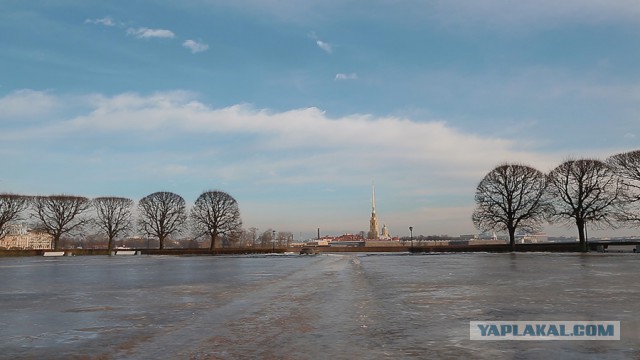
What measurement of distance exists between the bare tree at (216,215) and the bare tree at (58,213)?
18.3m

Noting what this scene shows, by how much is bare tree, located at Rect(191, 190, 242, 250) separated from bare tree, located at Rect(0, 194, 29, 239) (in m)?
25.2

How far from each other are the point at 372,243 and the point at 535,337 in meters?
162

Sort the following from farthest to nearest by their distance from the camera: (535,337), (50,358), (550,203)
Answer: (550,203) → (535,337) → (50,358)

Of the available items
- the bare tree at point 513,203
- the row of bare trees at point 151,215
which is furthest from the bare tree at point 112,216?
the bare tree at point 513,203

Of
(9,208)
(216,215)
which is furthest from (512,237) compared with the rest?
(9,208)

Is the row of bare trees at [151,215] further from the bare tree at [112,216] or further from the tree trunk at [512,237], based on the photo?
the tree trunk at [512,237]

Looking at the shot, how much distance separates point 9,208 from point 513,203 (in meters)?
71.4

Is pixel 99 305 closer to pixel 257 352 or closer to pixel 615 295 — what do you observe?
pixel 257 352

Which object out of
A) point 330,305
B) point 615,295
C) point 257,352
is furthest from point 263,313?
point 615,295

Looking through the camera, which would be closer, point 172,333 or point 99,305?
point 172,333

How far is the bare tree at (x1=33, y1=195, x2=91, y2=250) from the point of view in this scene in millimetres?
75375

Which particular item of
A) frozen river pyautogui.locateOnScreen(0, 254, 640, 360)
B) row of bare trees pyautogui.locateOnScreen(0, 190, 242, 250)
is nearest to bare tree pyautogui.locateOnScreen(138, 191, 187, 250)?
row of bare trees pyautogui.locateOnScreen(0, 190, 242, 250)

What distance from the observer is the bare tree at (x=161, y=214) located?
81.5m

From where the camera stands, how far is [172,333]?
937 cm
